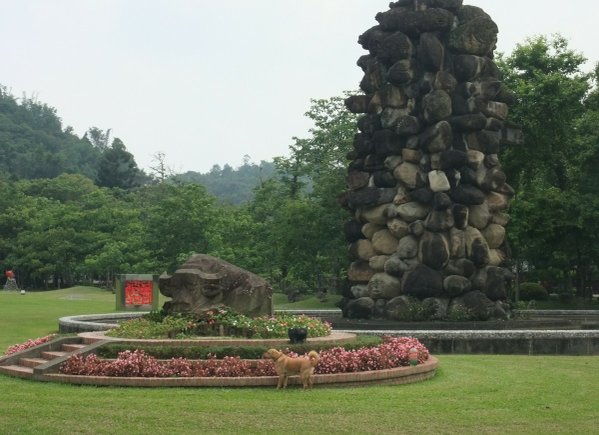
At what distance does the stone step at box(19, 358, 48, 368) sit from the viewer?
Result: 1786 cm

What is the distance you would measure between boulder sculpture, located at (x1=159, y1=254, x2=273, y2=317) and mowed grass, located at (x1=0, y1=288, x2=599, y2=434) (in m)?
3.71

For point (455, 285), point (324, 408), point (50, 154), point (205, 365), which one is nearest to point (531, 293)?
point (455, 285)

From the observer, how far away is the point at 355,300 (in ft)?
92.7

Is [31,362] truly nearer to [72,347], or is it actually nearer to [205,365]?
[72,347]

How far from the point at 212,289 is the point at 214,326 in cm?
83

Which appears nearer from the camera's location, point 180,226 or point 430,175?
point 430,175

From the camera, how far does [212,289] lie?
755 inches

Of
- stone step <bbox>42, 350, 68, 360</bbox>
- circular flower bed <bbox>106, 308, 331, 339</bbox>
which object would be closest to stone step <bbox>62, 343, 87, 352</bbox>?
stone step <bbox>42, 350, 68, 360</bbox>

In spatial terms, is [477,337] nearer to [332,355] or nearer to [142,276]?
[332,355]

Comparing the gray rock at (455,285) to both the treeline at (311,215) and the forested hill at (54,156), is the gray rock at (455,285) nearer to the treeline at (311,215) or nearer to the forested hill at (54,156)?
the treeline at (311,215)

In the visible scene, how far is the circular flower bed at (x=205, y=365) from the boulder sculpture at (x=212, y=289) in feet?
9.08

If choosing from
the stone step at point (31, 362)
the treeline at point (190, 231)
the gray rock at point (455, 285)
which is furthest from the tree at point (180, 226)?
the stone step at point (31, 362)

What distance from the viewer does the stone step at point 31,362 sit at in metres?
17.9

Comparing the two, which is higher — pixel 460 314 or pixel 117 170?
pixel 117 170
